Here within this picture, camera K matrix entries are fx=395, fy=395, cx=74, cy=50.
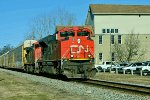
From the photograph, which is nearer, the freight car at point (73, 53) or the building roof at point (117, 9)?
the freight car at point (73, 53)

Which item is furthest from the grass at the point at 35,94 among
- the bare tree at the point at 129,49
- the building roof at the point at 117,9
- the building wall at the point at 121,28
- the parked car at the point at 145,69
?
the building roof at the point at 117,9

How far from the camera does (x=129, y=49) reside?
274 feet

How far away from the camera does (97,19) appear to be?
8431cm

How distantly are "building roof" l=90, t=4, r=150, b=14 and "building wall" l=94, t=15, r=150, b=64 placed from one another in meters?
1.07

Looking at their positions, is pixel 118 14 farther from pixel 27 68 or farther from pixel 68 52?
pixel 68 52

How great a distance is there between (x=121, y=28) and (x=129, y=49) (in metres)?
5.05

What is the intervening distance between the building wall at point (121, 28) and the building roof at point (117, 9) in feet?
3.50

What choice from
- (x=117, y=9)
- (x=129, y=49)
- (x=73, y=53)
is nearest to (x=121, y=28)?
(x=117, y=9)

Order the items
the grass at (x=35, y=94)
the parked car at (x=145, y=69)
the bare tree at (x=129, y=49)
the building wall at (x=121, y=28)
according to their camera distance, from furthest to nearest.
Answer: the building wall at (x=121, y=28) → the bare tree at (x=129, y=49) → the parked car at (x=145, y=69) → the grass at (x=35, y=94)

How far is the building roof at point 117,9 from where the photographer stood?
84688 mm

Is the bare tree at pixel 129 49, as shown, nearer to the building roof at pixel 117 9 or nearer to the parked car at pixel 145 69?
the building roof at pixel 117 9

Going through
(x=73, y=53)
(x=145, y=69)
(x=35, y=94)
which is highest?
(x=73, y=53)

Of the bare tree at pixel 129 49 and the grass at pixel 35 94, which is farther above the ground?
the bare tree at pixel 129 49

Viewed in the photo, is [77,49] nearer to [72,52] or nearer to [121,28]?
[72,52]
